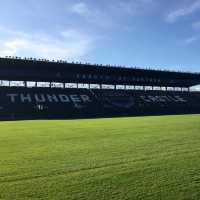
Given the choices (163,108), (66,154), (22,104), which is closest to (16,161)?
(66,154)

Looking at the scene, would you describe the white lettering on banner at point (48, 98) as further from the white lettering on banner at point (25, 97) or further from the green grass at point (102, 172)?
the green grass at point (102, 172)

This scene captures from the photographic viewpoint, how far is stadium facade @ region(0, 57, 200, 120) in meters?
51.9

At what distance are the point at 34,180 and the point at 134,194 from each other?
226cm

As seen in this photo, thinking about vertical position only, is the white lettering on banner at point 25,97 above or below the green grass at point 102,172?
above

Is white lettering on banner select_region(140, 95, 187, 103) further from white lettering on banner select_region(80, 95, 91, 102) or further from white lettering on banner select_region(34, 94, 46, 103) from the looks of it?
white lettering on banner select_region(34, 94, 46, 103)

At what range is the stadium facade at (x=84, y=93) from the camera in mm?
51875

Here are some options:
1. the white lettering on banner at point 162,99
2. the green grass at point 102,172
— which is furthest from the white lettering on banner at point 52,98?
the green grass at point 102,172

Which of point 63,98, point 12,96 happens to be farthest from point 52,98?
point 12,96

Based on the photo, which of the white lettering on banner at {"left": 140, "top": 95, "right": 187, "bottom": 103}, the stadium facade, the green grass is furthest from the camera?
the white lettering on banner at {"left": 140, "top": 95, "right": 187, "bottom": 103}

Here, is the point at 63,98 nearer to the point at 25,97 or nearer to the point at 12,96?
the point at 25,97

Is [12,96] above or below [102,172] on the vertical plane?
above

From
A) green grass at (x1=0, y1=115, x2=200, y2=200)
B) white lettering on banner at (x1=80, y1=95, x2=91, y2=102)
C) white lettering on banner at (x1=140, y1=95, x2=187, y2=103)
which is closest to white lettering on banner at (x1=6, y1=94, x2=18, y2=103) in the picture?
white lettering on banner at (x1=80, y1=95, x2=91, y2=102)

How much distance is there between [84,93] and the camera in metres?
→ 62.3

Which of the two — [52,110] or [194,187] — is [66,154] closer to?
[194,187]
